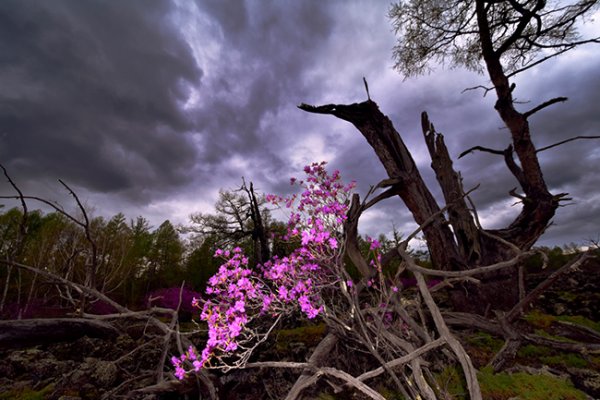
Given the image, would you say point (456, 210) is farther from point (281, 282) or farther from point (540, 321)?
point (281, 282)

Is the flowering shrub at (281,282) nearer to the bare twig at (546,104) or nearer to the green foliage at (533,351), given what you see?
the green foliage at (533,351)

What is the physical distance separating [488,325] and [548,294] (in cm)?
824

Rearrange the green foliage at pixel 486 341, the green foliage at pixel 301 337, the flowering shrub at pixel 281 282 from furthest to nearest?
the green foliage at pixel 301 337 → the green foliage at pixel 486 341 → the flowering shrub at pixel 281 282

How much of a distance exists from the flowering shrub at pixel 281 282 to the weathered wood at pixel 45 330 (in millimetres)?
2057

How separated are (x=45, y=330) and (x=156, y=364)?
238cm

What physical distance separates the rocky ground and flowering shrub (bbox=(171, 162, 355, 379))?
0.76m

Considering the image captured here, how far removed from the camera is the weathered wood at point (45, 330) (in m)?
3.76

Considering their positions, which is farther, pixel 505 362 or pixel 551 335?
pixel 551 335

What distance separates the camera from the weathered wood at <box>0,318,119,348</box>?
3.76m

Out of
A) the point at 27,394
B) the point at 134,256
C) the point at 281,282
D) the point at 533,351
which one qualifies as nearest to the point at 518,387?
the point at 533,351

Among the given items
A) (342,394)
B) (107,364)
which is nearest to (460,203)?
(342,394)

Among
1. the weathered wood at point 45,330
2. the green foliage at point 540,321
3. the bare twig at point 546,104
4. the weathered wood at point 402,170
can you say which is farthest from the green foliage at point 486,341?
the weathered wood at point 45,330

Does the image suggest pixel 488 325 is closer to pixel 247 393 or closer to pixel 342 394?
pixel 342 394

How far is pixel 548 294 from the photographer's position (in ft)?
33.0
